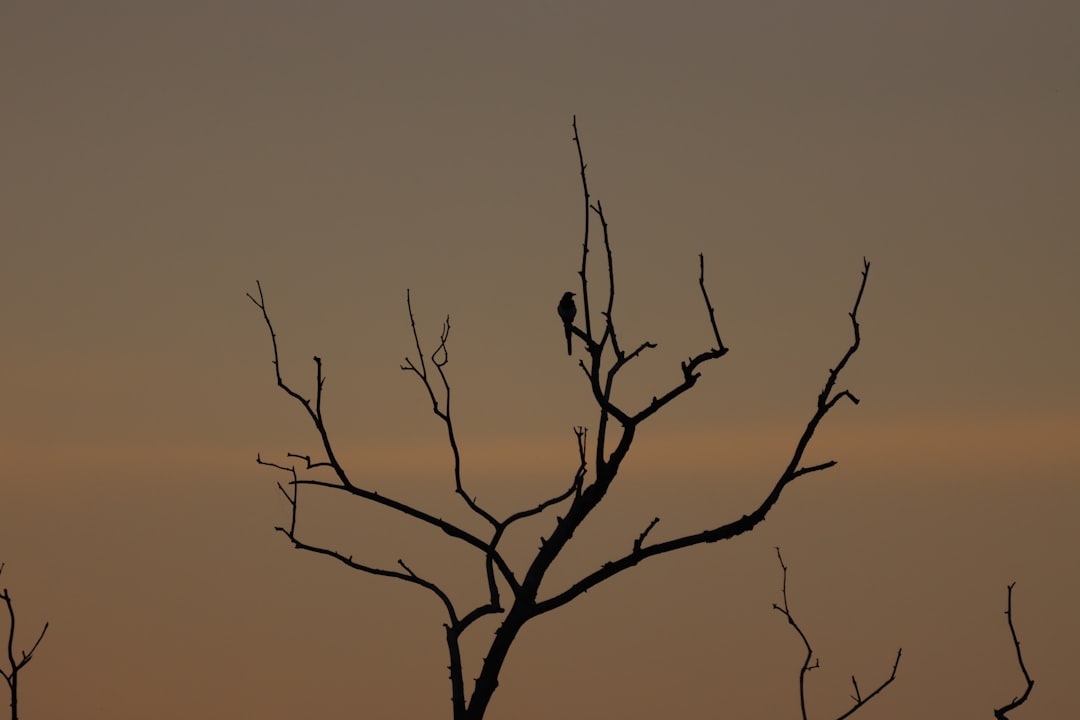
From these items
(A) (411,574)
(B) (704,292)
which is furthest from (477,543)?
(B) (704,292)

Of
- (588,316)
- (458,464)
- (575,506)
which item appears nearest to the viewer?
(588,316)

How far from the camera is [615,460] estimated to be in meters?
7.52

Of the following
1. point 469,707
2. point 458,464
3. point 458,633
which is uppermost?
point 458,464

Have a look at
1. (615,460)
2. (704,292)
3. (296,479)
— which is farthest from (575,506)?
(296,479)

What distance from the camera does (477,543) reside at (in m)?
7.84

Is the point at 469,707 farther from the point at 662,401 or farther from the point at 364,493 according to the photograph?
the point at 662,401

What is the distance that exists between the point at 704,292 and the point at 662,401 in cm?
66

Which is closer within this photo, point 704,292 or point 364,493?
point 704,292

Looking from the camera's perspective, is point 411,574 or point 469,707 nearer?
point 469,707

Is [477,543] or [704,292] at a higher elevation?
[704,292]

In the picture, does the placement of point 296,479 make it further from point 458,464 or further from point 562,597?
point 562,597

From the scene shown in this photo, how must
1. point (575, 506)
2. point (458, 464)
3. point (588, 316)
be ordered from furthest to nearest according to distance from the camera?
point (458, 464), point (575, 506), point (588, 316)

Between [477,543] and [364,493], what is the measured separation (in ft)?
2.47

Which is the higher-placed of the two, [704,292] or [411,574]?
[704,292]
